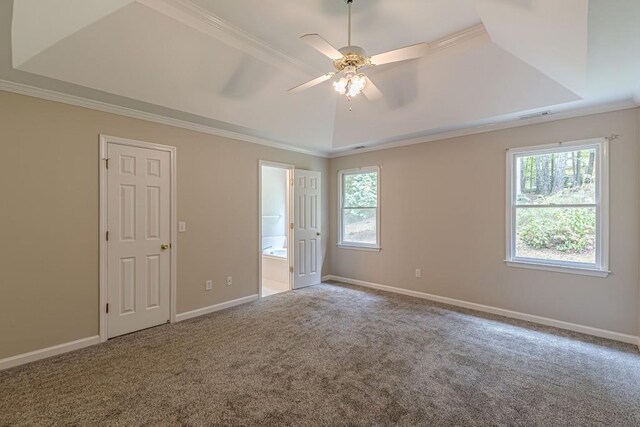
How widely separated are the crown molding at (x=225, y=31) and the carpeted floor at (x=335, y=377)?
9.73ft

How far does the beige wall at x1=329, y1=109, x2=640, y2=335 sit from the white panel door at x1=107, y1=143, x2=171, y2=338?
10.5ft

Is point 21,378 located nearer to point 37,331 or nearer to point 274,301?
point 37,331

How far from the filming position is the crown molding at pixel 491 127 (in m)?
3.20

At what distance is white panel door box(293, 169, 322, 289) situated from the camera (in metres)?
5.23

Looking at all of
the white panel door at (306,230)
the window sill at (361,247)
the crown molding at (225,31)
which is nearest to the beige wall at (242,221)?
the window sill at (361,247)

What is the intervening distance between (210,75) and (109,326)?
2.87 metres

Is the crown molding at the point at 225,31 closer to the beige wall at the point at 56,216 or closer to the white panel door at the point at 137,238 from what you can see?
the beige wall at the point at 56,216

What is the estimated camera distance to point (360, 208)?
18.2 ft

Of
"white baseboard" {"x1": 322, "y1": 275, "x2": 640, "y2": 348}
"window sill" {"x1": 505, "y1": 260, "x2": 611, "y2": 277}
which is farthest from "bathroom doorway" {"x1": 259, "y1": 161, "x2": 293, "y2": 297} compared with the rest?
"window sill" {"x1": 505, "y1": 260, "x2": 611, "y2": 277}

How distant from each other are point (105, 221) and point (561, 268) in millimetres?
5186

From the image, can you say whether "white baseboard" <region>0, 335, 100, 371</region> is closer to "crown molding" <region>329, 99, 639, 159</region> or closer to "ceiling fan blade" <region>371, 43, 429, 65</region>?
"ceiling fan blade" <region>371, 43, 429, 65</region>

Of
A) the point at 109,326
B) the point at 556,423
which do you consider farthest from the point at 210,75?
the point at 556,423

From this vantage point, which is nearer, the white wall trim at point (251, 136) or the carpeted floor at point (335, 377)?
the carpeted floor at point (335, 377)

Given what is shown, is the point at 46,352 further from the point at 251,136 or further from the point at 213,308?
the point at 251,136
